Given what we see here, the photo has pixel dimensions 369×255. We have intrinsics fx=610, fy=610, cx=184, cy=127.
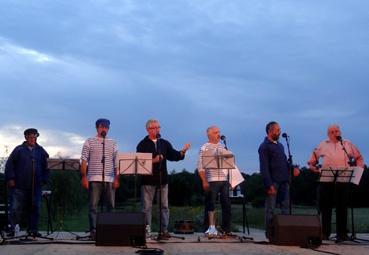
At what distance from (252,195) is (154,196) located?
14.1 m

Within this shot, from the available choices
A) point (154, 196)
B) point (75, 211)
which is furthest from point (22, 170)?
point (75, 211)

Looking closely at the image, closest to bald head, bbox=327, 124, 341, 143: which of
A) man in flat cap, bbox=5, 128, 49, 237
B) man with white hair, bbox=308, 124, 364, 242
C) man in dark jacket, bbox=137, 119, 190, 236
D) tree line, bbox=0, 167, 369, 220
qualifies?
man with white hair, bbox=308, 124, 364, 242

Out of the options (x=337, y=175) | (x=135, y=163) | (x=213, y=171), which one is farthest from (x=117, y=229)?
(x=337, y=175)

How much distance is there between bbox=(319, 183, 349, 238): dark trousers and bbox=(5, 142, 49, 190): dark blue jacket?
492 cm

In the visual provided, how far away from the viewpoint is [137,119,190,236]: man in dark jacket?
10156 mm

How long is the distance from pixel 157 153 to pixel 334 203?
3.13 m

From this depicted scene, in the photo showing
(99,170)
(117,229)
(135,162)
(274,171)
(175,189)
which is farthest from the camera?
(175,189)

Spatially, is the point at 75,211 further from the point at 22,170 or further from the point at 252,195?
the point at 22,170

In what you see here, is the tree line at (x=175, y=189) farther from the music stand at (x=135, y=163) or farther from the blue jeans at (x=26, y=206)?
the music stand at (x=135, y=163)

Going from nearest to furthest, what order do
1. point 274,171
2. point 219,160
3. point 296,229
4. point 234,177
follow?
point 296,229 < point 219,160 < point 274,171 < point 234,177

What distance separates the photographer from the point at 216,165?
9.59m

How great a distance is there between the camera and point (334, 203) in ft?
34.0

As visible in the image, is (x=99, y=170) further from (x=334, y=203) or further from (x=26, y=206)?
(x=334, y=203)

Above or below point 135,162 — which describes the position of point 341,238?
below
